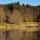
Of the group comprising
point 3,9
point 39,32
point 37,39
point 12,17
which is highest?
point 3,9

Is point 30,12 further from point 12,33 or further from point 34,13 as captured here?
point 12,33

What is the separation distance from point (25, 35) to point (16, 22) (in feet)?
0.97

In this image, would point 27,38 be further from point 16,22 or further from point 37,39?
point 16,22

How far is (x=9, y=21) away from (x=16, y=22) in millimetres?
137

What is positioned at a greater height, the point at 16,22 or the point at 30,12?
the point at 30,12

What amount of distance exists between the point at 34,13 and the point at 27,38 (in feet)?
1.63

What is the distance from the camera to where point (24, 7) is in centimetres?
217

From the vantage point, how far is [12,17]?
7.11 ft

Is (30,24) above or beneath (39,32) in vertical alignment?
above

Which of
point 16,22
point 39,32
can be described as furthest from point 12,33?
point 39,32

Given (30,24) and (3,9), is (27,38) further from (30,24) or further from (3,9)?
(3,9)

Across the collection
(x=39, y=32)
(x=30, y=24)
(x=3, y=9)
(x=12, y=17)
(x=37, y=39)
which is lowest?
(x=37, y=39)

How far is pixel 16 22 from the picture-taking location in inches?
85.4

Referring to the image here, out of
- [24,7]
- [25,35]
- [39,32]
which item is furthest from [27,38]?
[24,7]
